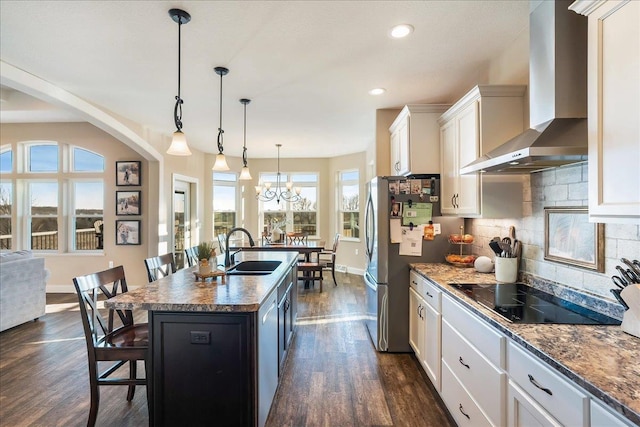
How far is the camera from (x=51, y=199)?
5523 millimetres

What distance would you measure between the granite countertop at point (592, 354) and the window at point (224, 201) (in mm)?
6691

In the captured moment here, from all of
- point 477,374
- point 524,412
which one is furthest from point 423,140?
point 524,412

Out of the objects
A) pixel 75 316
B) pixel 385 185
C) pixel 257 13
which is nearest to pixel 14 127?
pixel 75 316

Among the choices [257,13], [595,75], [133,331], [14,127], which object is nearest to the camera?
[595,75]

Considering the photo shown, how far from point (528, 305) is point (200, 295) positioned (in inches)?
73.8

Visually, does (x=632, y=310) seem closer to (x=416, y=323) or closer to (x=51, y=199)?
(x=416, y=323)

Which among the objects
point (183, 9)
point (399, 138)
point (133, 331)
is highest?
point (183, 9)

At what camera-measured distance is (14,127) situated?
5.32 metres

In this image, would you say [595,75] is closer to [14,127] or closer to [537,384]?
[537,384]

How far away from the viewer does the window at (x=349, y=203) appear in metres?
7.17

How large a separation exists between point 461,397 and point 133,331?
2227mm

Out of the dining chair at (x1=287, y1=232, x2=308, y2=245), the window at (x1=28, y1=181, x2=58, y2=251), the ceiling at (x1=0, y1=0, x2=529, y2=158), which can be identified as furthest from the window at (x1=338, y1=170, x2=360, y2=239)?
the window at (x1=28, y1=181, x2=58, y2=251)

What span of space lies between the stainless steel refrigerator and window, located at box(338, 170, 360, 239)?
3.92 meters

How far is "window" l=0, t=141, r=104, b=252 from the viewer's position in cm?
544
